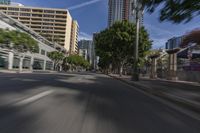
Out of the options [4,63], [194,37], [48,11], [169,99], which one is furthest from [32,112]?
[48,11]

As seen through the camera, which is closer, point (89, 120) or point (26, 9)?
point (89, 120)

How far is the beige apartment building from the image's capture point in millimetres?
169500

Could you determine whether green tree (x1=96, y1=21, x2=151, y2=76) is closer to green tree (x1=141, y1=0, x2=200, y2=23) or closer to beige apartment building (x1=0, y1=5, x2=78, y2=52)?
green tree (x1=141, y1=0, x2=200, y2=23)

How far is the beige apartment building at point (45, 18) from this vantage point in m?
170

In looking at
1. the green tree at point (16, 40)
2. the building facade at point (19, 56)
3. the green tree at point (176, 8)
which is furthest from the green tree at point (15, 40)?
the green tree at point (176, 8)

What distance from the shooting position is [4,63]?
7412 centimetres

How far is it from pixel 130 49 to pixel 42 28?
122 m

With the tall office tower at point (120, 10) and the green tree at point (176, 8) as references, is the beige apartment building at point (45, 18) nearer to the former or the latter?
the tall office tower at point (120, 10)

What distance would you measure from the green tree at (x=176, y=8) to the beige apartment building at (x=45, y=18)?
504 feet

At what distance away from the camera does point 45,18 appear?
→ 6747 inches

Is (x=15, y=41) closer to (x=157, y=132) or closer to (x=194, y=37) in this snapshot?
(x=194, y=37)

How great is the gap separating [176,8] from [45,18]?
160m

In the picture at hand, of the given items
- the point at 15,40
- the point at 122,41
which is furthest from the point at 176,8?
the point at 15,40

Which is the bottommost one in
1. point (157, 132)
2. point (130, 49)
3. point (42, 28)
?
point (157, 132)
